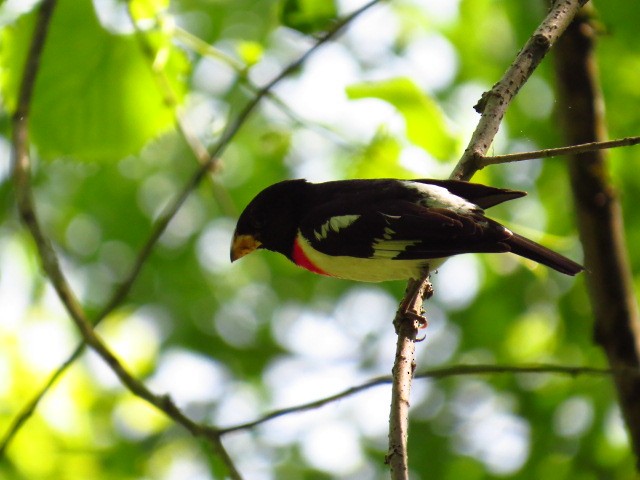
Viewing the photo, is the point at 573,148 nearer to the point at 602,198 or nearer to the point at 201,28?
the point at 602,198

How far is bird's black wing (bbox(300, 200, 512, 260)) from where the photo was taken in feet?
11.2

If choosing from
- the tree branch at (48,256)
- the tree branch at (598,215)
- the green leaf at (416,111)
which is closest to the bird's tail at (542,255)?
the green leaf at (416,111)

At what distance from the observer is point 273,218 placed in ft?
14.0

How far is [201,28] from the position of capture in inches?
291

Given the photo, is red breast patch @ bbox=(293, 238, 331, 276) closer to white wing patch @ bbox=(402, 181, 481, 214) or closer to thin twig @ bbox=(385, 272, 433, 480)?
thin twig @ bbox=(385, 272, 433, 480)

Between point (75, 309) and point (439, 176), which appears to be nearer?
→ point (75, 309)

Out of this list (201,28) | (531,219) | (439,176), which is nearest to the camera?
(439,176)

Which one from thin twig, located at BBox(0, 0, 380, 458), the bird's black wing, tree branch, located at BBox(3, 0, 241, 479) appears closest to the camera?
tree branch, located at BBox(3, 0, 241, 479)

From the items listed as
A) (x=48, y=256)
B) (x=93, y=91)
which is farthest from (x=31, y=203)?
(x=93, y=91)

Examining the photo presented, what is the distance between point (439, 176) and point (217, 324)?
5123 millimetres

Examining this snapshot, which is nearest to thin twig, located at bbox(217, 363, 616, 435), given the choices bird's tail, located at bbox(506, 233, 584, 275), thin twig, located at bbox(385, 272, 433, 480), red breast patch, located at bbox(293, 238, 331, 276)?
thin twig, located at bbox(385, 272, 433, 480)

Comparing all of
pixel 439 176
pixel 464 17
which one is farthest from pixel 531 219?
pixel 439 176

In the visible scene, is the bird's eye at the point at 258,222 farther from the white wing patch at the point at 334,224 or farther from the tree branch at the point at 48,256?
the tree branch at the point at 48,256

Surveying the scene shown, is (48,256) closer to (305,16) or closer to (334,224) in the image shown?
(305,16)
